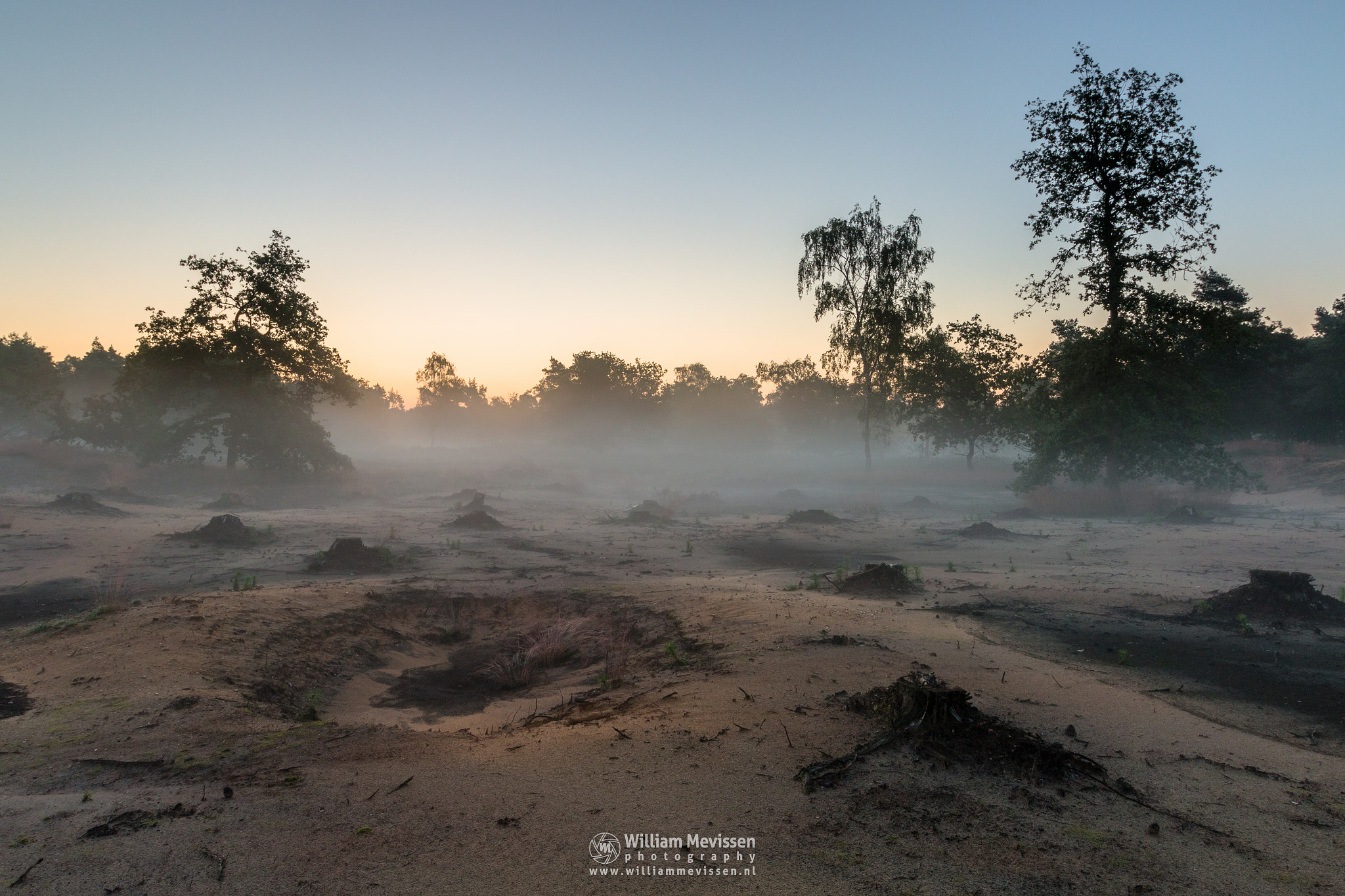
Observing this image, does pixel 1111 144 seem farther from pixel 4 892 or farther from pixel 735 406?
pixel 735 406

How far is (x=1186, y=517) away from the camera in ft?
60.6

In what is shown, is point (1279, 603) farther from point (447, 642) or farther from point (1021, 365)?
point (1021, 365)

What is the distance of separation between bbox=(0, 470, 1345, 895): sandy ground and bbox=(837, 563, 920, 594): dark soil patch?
0.50m

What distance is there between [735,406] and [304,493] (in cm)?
5528

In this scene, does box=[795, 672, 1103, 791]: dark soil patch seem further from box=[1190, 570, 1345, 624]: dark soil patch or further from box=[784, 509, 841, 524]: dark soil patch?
box=[784, 509, 841, 524]: dark soil patch

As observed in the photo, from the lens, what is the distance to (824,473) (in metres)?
45.1

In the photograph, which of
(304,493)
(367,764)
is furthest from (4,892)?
(304,493)

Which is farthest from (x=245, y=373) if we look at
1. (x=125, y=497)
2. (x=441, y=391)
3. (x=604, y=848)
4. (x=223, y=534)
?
(x=441, y=391)

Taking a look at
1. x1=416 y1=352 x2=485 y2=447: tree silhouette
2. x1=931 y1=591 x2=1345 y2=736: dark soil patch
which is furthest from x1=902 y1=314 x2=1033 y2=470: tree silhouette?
x1=416 y1=352 x2=485 y2=447: tree silhouette

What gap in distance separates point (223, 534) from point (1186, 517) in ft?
85.1

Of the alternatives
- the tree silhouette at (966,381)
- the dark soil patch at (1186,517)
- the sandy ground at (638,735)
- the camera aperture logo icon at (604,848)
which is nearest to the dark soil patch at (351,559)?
the sandy ground at (638,735)

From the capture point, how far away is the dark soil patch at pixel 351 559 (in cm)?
1185

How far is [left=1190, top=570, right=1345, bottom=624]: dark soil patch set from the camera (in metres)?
7.58

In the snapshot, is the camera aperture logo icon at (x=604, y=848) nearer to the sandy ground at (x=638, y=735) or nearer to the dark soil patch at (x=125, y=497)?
the sandy ground at (x=638, y=735)
